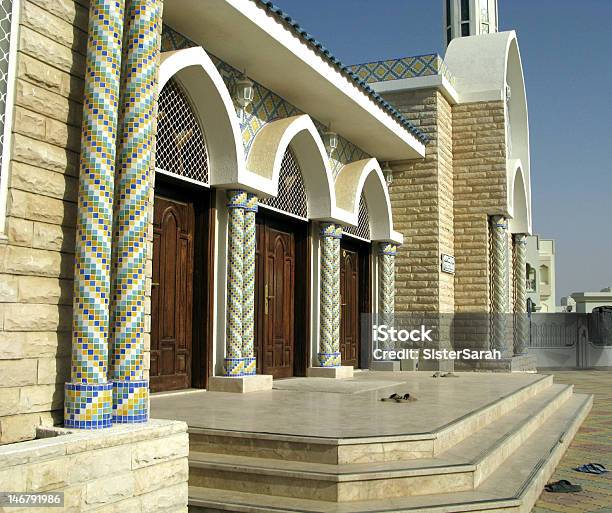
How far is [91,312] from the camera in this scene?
3.85 m

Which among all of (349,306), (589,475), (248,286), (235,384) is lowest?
(589,475)

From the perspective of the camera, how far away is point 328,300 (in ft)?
32.6

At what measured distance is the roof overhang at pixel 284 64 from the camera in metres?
6.73

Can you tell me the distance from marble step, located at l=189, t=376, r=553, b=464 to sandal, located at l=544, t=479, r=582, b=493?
2.85ft

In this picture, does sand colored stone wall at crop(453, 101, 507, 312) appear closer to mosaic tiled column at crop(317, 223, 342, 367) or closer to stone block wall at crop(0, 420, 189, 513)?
mosaic tiled column at crop(317, 223, 342, 367)

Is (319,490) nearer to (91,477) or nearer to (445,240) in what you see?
(91,477)

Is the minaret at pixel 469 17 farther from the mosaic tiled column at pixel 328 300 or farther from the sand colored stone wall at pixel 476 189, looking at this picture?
the mosaic tiled column at pixel 328 300

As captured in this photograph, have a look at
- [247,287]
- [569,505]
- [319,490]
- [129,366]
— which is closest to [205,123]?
[247,287]

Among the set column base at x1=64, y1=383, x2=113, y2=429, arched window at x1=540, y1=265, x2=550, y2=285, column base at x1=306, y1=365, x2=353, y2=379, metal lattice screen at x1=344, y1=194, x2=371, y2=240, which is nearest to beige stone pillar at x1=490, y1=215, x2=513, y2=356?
metal lattice screen at x1=344, y1=194, x2=371, y2=240

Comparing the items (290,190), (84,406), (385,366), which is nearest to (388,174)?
(385,366)

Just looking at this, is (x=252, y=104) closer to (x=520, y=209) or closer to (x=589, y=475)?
(x=589, y=475)

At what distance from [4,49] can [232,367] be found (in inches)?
177

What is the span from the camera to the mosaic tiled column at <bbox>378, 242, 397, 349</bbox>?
1199 cm

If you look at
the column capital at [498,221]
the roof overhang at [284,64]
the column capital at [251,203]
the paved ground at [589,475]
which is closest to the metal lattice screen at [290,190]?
the roof overhang at [284,64]
